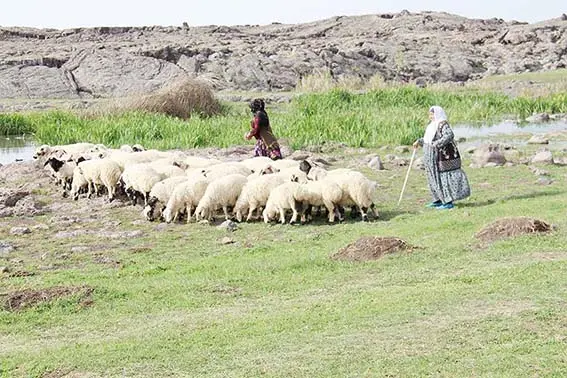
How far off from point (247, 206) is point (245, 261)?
2.37m

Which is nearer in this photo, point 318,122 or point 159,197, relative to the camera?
point 159,197

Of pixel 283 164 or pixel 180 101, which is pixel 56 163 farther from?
pixel 180 101

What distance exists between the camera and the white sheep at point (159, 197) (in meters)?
11.4

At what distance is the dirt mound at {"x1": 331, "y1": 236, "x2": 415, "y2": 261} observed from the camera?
8164mm

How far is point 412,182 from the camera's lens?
1350 cm

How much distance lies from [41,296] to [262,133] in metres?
7.02

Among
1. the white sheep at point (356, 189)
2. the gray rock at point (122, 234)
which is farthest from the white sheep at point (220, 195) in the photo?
the white sheep at point (356, 189)

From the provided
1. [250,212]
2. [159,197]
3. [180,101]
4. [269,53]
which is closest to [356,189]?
[250,212]

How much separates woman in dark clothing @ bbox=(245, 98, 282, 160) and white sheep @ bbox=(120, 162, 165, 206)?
2.16m

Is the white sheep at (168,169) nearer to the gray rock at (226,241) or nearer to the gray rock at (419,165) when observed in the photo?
the gray rock at (226,241)

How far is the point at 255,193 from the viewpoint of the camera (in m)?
10.8

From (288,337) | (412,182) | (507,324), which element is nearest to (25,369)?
(288,337)

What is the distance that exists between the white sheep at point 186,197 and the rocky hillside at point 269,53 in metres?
29.9

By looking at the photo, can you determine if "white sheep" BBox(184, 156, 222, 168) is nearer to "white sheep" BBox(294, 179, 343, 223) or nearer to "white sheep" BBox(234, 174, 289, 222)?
"white sheep" BBox(234, 174, 289, 222)
